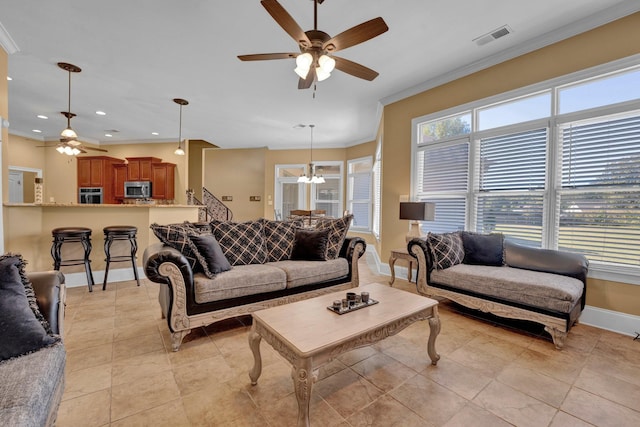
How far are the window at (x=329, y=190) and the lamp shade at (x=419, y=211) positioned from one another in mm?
4238

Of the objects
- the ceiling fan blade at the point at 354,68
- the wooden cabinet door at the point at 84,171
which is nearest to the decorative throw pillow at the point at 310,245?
the ceiling fan blade at the point at 354,68

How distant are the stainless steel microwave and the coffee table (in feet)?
22.9

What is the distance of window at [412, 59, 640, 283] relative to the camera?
2.62 metres

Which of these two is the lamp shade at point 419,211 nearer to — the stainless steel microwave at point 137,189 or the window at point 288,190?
the window at point 288,190

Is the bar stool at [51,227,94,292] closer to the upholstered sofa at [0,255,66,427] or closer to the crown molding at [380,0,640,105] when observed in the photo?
the upholstered sofa at [0,255,66,427]

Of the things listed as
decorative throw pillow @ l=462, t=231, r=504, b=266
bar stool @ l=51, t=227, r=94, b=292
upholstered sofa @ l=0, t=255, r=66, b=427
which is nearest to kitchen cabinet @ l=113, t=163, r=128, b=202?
bar stool @ l=51, t=227, r=94, b=292

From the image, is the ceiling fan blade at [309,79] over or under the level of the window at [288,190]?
over

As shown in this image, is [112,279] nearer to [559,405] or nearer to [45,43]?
[45,43]

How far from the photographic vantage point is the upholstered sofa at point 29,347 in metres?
0.94

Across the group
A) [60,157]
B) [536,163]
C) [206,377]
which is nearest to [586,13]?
[536,163]

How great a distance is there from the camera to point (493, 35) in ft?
9.87

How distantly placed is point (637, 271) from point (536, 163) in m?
1.37

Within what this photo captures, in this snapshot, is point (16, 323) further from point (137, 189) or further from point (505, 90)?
point (137, 189)

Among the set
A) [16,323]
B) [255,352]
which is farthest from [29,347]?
[255,352]
